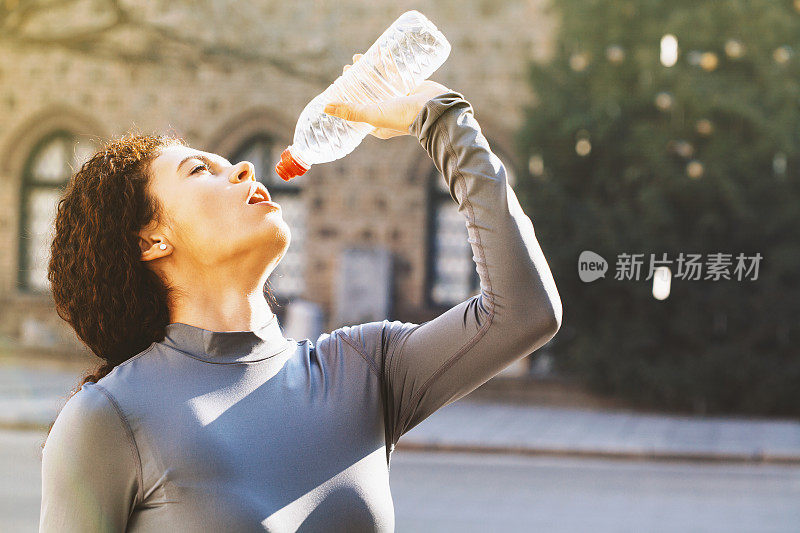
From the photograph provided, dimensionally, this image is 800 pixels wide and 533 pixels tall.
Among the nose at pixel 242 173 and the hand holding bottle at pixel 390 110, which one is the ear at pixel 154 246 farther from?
the hand holding bottle at pixel 390 110

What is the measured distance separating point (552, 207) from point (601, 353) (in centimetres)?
169

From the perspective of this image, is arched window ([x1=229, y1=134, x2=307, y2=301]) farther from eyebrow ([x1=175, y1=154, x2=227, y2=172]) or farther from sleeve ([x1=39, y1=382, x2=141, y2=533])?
sleeve ([x1=39, y1=382, x2=141, y2=533])

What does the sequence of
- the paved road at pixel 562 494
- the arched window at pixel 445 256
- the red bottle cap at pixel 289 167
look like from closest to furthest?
1. the red bottle cap at pixel 289 167
2. the paved road at pixel 562 494
3. the arched window at pixel 445 256

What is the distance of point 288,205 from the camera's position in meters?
14.5

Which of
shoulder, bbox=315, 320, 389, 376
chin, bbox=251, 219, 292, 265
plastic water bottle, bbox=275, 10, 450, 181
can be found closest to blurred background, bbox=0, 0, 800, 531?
plastic water bottle, bbox=275, 10, 450, 181

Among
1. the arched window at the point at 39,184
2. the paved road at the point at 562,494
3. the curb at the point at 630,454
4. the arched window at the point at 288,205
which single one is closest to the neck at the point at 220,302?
the paved road at the point at 562,494

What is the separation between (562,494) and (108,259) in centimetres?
624

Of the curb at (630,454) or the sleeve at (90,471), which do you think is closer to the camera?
the sleeve at (90,471)

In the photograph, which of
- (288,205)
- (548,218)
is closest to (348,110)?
(548,218)

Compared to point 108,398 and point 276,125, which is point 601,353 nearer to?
point 276,125

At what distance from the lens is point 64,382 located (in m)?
12.8

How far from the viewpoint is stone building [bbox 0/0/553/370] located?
44.0ft

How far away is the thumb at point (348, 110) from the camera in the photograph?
1.63 metres

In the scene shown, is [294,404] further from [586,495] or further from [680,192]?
[680,192]
